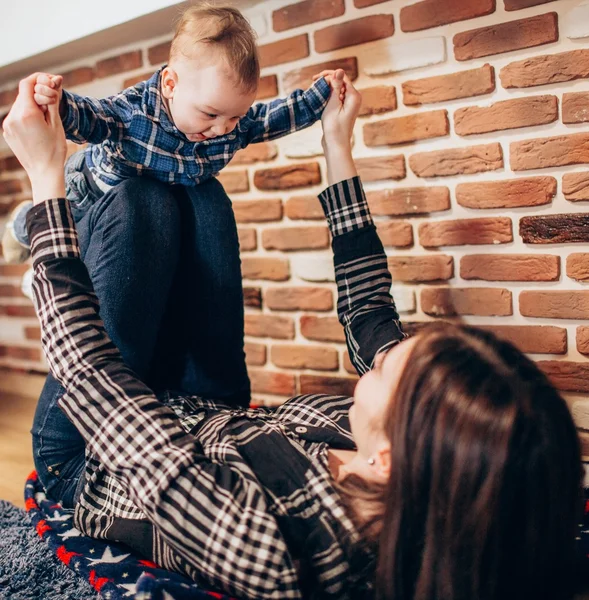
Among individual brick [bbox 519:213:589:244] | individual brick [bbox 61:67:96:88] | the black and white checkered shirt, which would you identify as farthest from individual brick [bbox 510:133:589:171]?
individual brick [bbox 61:67:96:88]

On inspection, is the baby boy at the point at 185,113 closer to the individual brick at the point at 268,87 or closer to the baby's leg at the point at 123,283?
the baby's leg at the point at 123,283

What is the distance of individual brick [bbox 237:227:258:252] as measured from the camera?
1882 millimetres

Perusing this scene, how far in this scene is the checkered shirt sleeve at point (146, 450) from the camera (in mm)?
875

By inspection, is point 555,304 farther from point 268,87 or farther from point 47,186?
point 47,186

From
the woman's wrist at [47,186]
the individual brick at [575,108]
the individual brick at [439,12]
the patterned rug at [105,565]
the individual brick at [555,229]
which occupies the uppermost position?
the individual brick at [439,12]

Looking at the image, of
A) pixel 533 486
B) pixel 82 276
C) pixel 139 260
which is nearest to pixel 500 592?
pixel 533 486

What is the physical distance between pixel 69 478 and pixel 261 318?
30.3 inches

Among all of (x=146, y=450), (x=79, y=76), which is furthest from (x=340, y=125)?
(x=79, y=76)

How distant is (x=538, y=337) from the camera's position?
Answer: 1.47 meters

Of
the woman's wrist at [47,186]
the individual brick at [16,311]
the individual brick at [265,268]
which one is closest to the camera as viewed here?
the woman's wrist at [47,186]

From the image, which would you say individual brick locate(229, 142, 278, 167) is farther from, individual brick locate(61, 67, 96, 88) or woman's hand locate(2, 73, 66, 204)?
woman's hand locate(2, 73, 66, 204)

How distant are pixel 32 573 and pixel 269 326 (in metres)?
0.95

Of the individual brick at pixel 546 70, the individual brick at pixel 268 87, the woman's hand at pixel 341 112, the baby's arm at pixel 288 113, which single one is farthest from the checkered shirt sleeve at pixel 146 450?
the individual brick at pixel 546 70

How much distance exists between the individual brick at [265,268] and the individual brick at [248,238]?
32 millimetres
